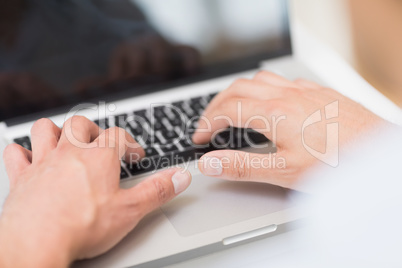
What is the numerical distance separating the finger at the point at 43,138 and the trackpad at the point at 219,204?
18 centimetres

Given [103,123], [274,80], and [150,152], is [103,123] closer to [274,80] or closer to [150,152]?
[150,152]

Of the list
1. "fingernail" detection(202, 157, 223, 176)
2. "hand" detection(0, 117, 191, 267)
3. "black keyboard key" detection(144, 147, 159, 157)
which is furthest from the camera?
"black keyboard key" detection(144, 147, 159, 157)

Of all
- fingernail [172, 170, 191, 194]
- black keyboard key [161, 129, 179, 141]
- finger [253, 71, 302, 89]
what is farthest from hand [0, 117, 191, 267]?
finger [253, 71, 302, 89]

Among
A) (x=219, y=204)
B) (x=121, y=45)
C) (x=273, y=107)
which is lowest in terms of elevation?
(x=219, y=204)

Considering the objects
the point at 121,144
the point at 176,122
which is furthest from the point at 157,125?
the point at 121,144

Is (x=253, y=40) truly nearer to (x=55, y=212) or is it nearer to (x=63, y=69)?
(x=63, y=69)

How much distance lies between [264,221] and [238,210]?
0.13ft

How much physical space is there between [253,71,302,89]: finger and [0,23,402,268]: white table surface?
0.45 ft

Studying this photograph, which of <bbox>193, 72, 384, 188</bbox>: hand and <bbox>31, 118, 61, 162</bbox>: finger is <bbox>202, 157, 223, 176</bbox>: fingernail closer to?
<bbox>193, 72, 384, 188</bbox>: hand

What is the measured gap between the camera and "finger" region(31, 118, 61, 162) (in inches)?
26.9

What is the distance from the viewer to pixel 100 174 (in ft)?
2.03

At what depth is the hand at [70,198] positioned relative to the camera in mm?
553

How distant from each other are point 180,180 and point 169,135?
0.53 feet

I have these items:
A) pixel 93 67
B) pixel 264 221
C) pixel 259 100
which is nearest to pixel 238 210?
pixel 264 221
